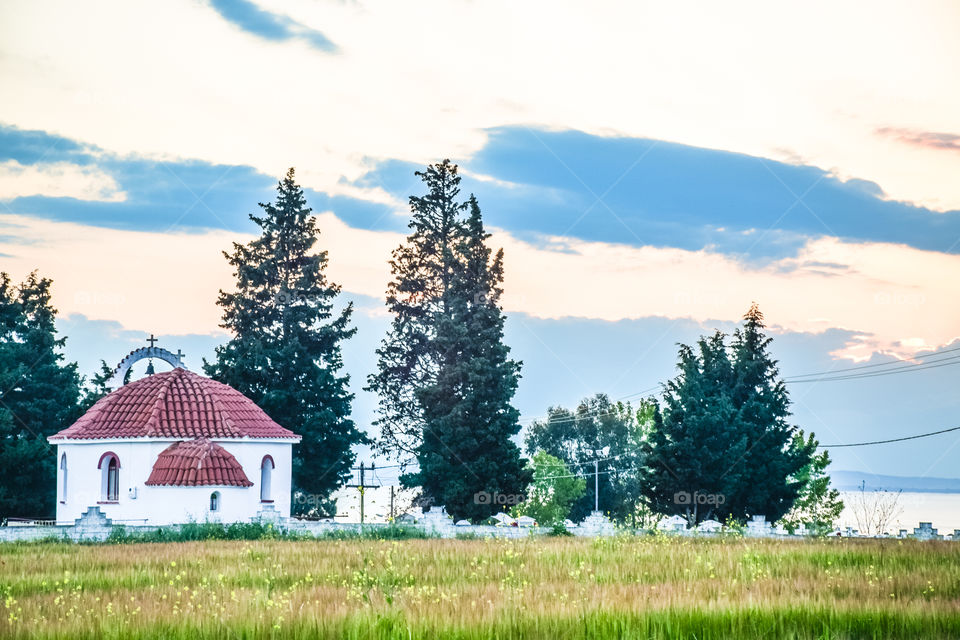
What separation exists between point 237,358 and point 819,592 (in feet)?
143

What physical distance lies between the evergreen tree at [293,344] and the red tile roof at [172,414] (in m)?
6.78

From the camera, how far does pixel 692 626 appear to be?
12156 mm

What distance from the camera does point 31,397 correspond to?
184 feet

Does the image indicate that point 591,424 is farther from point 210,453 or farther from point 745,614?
point 745,614

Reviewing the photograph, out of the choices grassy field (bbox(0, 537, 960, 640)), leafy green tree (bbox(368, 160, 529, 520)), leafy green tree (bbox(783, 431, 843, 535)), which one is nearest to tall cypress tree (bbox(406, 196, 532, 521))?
leafy green tree (bbox(368, 160, 529, 520))

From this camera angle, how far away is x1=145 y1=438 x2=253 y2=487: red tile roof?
41.5 meters

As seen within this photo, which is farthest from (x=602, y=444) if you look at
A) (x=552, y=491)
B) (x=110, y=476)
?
(x=110, y=476)

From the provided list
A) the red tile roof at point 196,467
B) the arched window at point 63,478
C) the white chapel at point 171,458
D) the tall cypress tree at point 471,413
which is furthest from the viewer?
the tall cypress tree at point 471,413

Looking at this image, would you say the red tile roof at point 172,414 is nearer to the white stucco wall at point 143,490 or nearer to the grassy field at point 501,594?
the white stucco wall at point 143,490

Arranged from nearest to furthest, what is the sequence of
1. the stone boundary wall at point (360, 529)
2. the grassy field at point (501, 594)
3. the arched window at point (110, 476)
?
the grassy field at point (501, 594), the stone boundary wall at point (360, 529), the arched window at point (110, 476)

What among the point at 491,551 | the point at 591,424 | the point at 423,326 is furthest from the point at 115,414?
the point at 591,424

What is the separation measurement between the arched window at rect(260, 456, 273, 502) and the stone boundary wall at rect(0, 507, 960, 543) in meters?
6.25

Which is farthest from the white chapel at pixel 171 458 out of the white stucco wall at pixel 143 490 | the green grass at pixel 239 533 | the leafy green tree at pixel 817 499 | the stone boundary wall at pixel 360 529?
the leafy green tree at pixel 817 499

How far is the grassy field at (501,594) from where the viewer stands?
11953 mm
